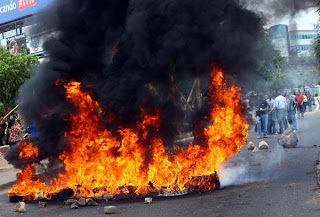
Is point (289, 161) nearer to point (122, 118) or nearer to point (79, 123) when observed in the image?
point (122, 118)

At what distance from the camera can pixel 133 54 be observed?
7594 millimetres

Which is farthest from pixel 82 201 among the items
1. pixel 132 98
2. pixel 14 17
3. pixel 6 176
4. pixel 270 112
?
pixel 14 17

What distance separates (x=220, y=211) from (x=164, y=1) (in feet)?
13.4

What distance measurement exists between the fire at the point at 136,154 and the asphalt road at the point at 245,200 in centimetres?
38

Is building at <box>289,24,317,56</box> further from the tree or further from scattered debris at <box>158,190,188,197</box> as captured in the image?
the tree

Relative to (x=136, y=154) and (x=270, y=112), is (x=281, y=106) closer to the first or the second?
(x=270, y=112)

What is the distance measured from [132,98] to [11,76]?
1416 centimetres

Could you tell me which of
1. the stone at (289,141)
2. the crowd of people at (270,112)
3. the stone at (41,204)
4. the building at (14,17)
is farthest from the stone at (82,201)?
the building at (14,17)

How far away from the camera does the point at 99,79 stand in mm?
8211

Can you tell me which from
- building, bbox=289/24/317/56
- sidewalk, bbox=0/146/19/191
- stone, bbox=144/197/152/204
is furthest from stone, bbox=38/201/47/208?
building, bbox=289/24/317/56

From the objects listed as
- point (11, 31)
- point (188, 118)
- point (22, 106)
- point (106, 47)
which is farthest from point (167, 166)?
point (11, 31)

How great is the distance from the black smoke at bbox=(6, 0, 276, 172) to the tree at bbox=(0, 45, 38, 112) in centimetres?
1183

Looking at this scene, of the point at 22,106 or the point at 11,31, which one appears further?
the point at 11,31

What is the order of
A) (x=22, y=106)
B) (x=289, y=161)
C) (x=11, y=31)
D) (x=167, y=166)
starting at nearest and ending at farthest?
(x=167, y=166) → (x=22, y=106) → (x=289, y=161) → (x=11, y=31)
